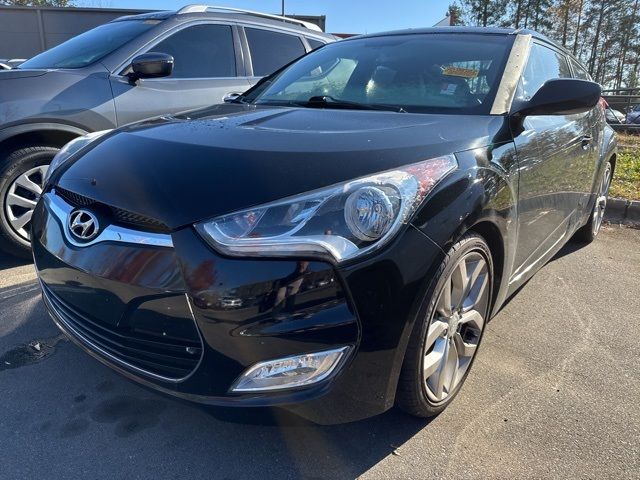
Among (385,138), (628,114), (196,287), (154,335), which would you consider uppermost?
(385,138)

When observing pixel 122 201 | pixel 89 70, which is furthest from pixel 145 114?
pixel 122 201

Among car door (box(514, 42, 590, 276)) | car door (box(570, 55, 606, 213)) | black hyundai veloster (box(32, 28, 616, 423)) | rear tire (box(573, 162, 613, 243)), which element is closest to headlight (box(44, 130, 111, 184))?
black hyundai veloster (box(32, 28, 616, 423))

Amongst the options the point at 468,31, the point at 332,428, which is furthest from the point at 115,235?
the point at 468,31

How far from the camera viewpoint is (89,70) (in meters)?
3.69

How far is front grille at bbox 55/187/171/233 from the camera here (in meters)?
1.65

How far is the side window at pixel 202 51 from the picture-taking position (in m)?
4.21

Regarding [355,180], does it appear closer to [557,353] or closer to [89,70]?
[557,353]

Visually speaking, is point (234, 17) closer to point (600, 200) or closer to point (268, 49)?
point (268, 49)

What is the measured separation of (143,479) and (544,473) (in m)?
1.46

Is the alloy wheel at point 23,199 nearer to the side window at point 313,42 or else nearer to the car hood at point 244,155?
the car hood at point 244,155

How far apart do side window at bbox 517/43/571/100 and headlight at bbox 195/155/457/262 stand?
1393mm

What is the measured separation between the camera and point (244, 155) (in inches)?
71.4

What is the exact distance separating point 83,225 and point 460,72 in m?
1.99

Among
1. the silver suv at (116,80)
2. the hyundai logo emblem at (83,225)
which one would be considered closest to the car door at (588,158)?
the silver suv at (116,80)
